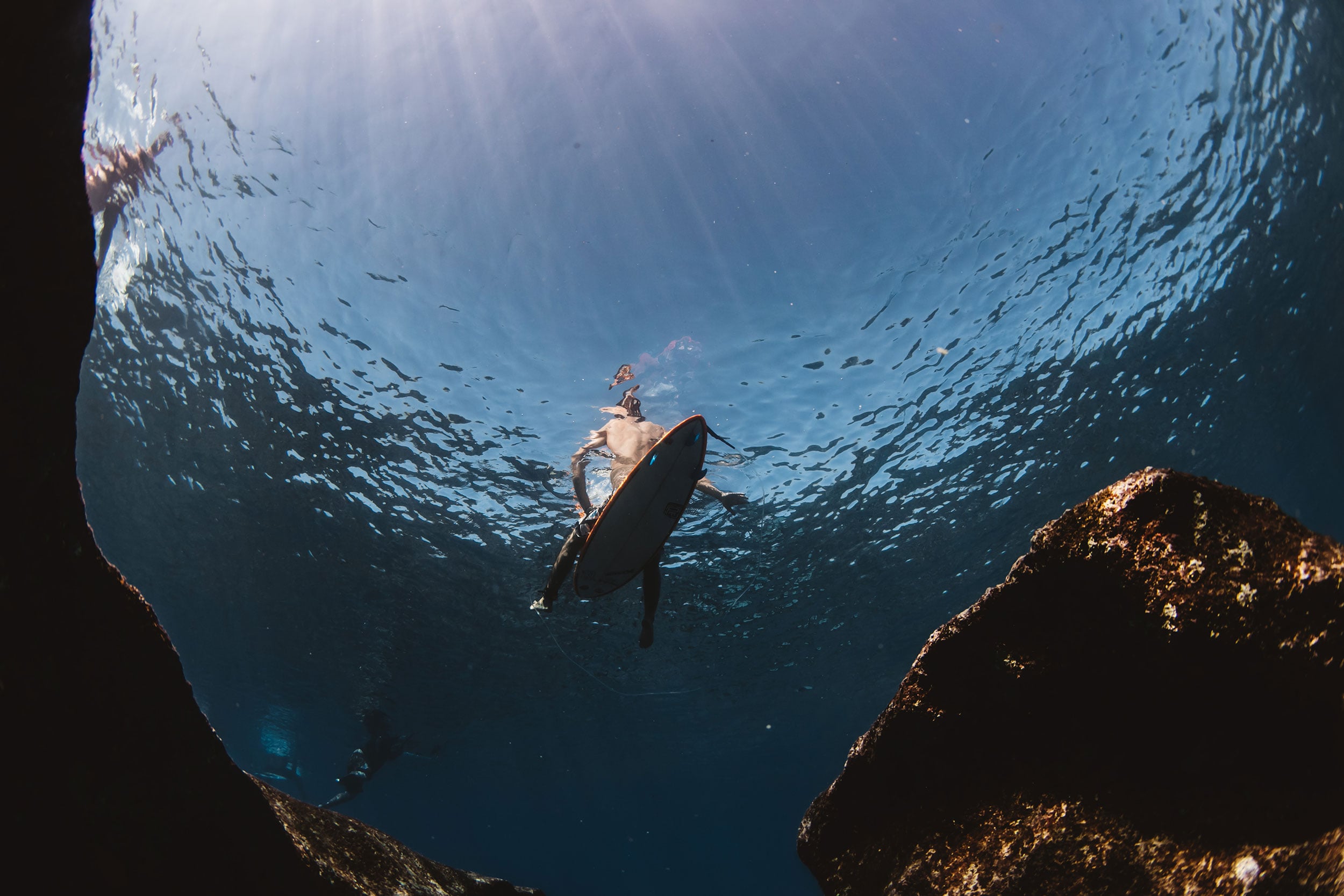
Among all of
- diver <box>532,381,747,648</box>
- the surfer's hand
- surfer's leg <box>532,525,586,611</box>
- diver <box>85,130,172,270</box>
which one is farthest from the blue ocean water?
surfer's leg <box>532,525,586,611</box>

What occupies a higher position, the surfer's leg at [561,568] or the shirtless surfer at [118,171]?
the shirtless surfer at [118,171]

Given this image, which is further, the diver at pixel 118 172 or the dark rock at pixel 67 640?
the diver at pixel 118 172

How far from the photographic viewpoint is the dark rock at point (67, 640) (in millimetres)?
1445

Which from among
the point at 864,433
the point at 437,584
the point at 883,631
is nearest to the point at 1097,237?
the point at 864,433

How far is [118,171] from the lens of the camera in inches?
378

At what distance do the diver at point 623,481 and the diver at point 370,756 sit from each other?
44.4 feet

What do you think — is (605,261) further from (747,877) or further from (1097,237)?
(747,877)

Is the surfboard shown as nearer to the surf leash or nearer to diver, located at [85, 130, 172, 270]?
diver, located at [85, 130, 172, 270]

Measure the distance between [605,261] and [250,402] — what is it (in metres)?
10.7

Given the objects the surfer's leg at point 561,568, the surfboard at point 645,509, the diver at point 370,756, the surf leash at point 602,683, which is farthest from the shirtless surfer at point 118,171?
the surf leash at point 602,683

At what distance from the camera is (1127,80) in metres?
9.73

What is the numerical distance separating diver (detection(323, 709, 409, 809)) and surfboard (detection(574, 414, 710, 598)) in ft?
46.4

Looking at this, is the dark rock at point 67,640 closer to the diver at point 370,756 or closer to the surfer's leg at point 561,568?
the surfer's leg at point 561,568

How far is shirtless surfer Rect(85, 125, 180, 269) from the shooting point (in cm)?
927
